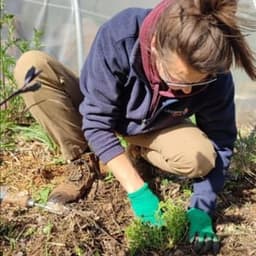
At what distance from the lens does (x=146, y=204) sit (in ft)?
6.25

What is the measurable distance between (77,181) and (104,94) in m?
0.49

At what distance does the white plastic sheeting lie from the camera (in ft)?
9.17

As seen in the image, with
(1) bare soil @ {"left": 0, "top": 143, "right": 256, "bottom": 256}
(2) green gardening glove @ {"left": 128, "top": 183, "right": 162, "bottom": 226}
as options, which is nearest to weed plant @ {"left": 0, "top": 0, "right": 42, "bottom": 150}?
(1) bare soil @ {"left": 0, "top": 143, "right": 256, "bottom": 256}

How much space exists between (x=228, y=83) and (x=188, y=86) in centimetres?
32

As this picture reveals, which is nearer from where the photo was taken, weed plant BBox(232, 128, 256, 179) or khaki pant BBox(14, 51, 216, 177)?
khaki pant BBox(14, 51, 216, 177)

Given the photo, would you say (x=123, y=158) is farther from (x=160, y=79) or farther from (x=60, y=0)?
(x=60, y=0)

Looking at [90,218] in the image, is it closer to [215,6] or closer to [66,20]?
[215,6]

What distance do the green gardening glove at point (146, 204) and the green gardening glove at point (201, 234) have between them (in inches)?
5.5

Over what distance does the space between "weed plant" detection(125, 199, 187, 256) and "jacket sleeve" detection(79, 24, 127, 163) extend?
0.84 feet

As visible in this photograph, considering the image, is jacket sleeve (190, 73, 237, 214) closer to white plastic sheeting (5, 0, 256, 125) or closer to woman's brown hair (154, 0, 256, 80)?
woman's brown hair (154, 0, 256, 80)

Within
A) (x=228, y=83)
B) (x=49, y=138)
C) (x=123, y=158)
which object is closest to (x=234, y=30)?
(x=228, y=83)

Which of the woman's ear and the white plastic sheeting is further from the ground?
the woman's ear

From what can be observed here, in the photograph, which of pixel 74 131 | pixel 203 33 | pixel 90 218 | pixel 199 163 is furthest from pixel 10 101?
pixel 203 33

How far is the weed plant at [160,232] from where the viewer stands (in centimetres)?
190
